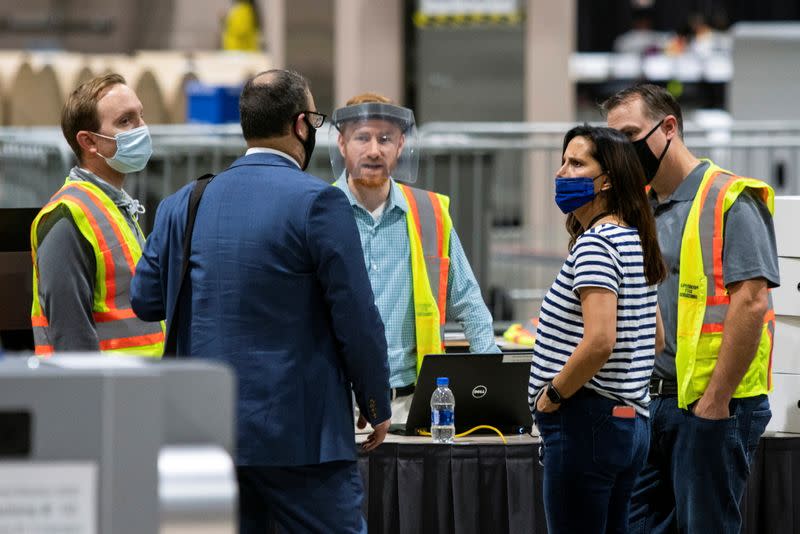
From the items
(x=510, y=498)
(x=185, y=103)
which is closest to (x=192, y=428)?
(x=510, y=498)

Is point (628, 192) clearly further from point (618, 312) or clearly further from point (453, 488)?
point (453, 488)

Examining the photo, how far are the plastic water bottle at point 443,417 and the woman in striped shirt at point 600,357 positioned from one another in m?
0.68

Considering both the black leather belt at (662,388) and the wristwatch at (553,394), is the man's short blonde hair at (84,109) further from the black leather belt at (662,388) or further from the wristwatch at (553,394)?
the black leather belt at (662,388)

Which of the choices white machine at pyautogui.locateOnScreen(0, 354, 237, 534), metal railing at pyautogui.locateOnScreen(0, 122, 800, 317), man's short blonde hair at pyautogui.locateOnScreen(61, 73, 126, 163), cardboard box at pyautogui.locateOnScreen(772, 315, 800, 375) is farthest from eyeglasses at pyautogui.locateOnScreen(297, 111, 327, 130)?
metal railing at pyautogui.locateOnScreen(0, 122, 800, 317)

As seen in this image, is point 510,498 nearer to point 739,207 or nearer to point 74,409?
point 739,207

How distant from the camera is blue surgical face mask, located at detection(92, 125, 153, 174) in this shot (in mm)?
3951

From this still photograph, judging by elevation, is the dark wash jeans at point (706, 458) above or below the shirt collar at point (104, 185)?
below

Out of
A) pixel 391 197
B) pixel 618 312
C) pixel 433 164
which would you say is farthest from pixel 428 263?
pixel 433 164

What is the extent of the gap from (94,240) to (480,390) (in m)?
1.38

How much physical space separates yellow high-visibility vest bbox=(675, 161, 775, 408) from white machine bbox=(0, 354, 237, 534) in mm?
2905

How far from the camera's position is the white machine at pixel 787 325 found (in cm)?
432

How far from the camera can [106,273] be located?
3.73 m

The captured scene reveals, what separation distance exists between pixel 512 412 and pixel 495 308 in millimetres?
4074


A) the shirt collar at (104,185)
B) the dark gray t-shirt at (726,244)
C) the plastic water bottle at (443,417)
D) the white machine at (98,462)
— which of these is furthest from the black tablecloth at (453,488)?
the white machine at (98,462)
